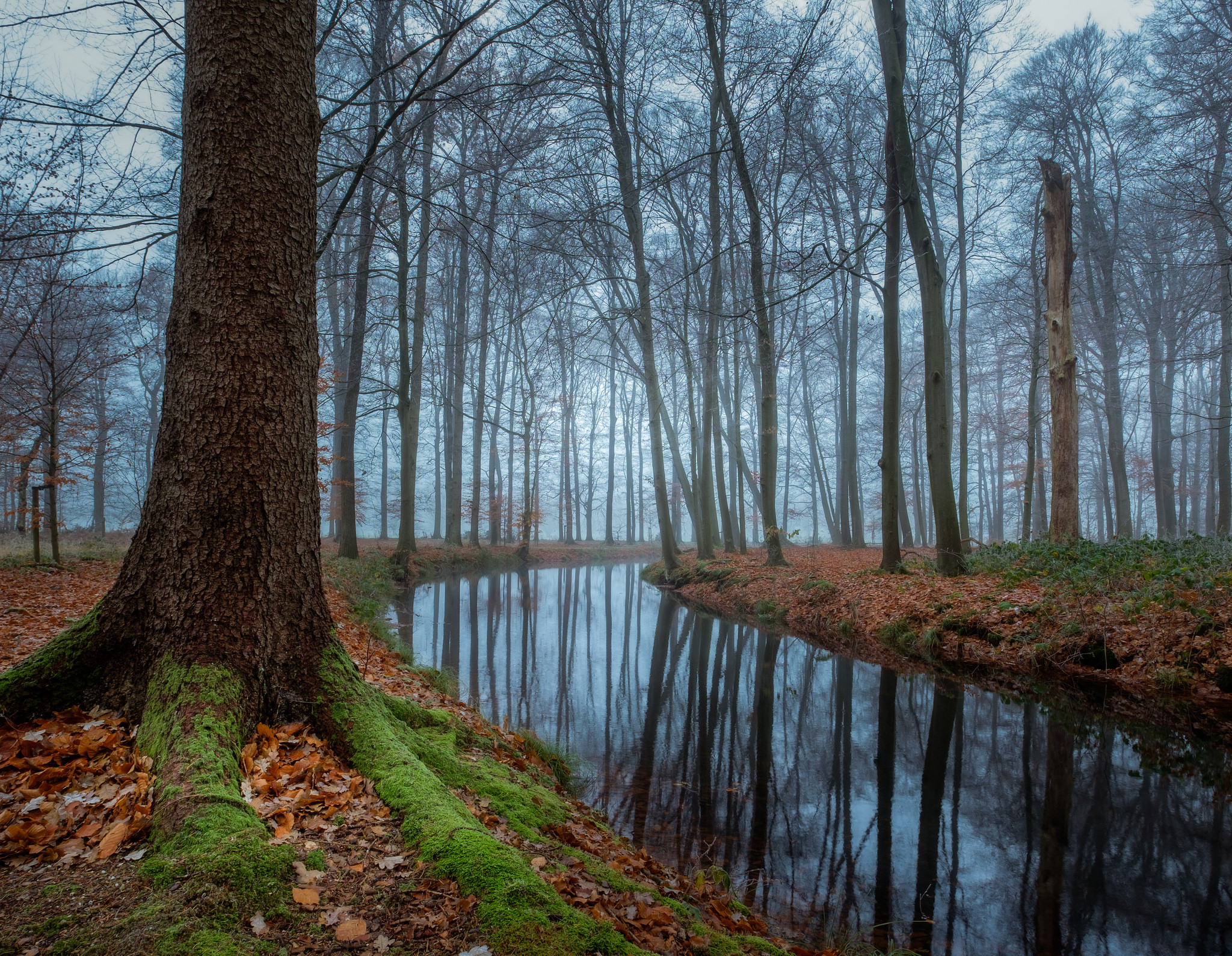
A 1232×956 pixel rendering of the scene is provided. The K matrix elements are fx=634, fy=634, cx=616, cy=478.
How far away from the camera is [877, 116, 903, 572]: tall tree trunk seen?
401 inches

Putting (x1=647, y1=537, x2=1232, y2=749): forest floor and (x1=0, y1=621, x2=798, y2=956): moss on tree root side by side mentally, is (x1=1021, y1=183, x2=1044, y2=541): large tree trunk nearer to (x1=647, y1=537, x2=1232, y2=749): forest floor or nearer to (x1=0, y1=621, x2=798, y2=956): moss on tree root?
(x1=647, y1=537, x2=1232, y2=749): forest floor

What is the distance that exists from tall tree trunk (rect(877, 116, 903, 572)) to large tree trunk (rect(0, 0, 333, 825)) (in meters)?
9.13

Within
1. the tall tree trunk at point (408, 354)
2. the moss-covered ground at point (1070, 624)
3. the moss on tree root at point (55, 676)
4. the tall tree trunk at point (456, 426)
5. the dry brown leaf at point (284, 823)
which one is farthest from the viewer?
the tall tree trunk at point (456, 426)

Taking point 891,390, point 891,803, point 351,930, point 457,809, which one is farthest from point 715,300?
point 351,930

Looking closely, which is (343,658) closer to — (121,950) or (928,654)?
(121,950)

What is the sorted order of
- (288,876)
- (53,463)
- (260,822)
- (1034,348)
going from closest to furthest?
(288,876) → (260,822) → (53,463) → (1034,348)

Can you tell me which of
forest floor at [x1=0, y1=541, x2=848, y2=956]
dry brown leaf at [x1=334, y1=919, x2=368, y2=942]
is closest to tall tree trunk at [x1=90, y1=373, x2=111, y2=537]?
forest floor at [x1=0, y1=541, x2=848, y2=956]

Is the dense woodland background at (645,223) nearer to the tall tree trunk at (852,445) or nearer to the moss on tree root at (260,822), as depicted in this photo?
the tall tree trunk at (852,445)

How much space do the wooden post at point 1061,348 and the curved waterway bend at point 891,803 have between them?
544 centimetres

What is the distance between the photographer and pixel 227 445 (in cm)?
291

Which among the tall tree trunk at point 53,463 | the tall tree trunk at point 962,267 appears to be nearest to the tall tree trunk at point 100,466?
the tall tree trunk at point 53,463

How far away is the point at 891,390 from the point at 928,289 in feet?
5.32

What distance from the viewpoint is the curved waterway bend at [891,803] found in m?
3.20

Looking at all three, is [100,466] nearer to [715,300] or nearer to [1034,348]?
[715,300]
